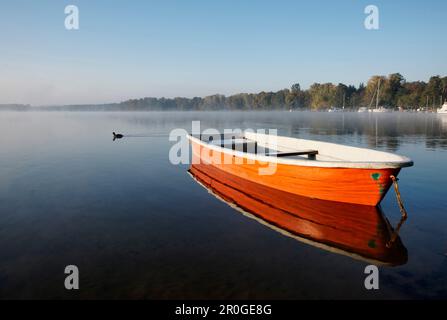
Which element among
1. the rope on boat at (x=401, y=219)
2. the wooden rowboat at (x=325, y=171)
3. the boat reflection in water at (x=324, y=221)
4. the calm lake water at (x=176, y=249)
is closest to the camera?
the calm lake water at (x=176, y=249)

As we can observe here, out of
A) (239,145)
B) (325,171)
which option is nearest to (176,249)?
(325,171)

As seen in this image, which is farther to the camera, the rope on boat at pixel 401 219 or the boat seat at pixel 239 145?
the boat seat at pixel 239 145

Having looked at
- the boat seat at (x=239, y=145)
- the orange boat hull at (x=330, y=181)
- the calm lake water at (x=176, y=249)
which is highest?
the boat seat at (x=239, y=145)

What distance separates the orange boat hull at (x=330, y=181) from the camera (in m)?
9.51

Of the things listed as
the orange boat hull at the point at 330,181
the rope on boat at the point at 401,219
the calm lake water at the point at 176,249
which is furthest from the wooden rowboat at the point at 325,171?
the calm lake water at the point at 176,249

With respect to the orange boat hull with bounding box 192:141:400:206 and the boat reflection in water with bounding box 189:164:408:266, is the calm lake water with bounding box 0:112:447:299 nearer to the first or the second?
the boat reflection in water with bounding box 189:164:408:266

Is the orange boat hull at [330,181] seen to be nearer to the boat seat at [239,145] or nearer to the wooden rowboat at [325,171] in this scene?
the wooden rowboat at [325,171]

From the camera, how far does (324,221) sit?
9484mm

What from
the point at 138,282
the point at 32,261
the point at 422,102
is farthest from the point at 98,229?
the point at 422,102

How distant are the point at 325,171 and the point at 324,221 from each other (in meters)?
1.80

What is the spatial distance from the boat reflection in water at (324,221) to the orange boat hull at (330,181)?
31 cm

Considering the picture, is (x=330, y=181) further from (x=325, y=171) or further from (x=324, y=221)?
(x=324, y=221)

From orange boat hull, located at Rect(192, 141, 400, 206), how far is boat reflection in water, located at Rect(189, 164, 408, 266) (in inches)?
12.4

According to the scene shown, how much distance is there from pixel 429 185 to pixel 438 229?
619 cm
